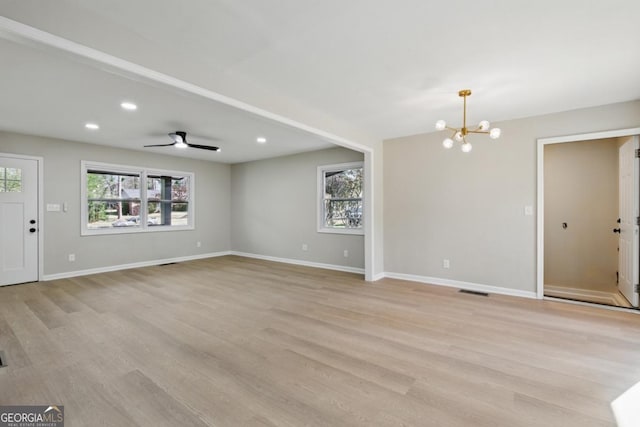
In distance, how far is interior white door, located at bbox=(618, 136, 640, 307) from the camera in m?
3.71

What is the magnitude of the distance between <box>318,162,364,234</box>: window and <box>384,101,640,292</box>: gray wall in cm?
77

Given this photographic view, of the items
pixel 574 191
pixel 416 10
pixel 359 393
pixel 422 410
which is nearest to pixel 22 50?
pixel 416 10

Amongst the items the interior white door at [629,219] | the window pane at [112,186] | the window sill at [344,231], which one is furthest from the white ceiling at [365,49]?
the window sill at [344,231]

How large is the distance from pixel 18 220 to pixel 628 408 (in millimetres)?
7917

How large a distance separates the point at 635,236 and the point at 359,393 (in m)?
4.20

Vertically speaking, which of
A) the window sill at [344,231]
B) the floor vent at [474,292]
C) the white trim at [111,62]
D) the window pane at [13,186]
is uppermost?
the white trim at [111,62]

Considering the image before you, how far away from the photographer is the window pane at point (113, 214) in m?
5.97

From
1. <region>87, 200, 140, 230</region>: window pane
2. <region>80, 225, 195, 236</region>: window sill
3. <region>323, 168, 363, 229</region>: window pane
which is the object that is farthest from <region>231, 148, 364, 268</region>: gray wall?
<region>87, 200, 140, 230</region>: window pane

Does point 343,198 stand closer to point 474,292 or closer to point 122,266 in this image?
point 474,292

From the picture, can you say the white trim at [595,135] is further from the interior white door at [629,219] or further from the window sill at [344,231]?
the window sill at [344,231]

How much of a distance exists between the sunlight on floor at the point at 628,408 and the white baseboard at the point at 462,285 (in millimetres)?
2285

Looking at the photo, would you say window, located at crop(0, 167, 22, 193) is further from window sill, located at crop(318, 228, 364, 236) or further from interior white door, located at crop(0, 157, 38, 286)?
window sill, located at crop(318, 228, 364, 236)

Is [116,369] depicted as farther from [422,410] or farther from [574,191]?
[574,191]

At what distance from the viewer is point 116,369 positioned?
231 centimetres
